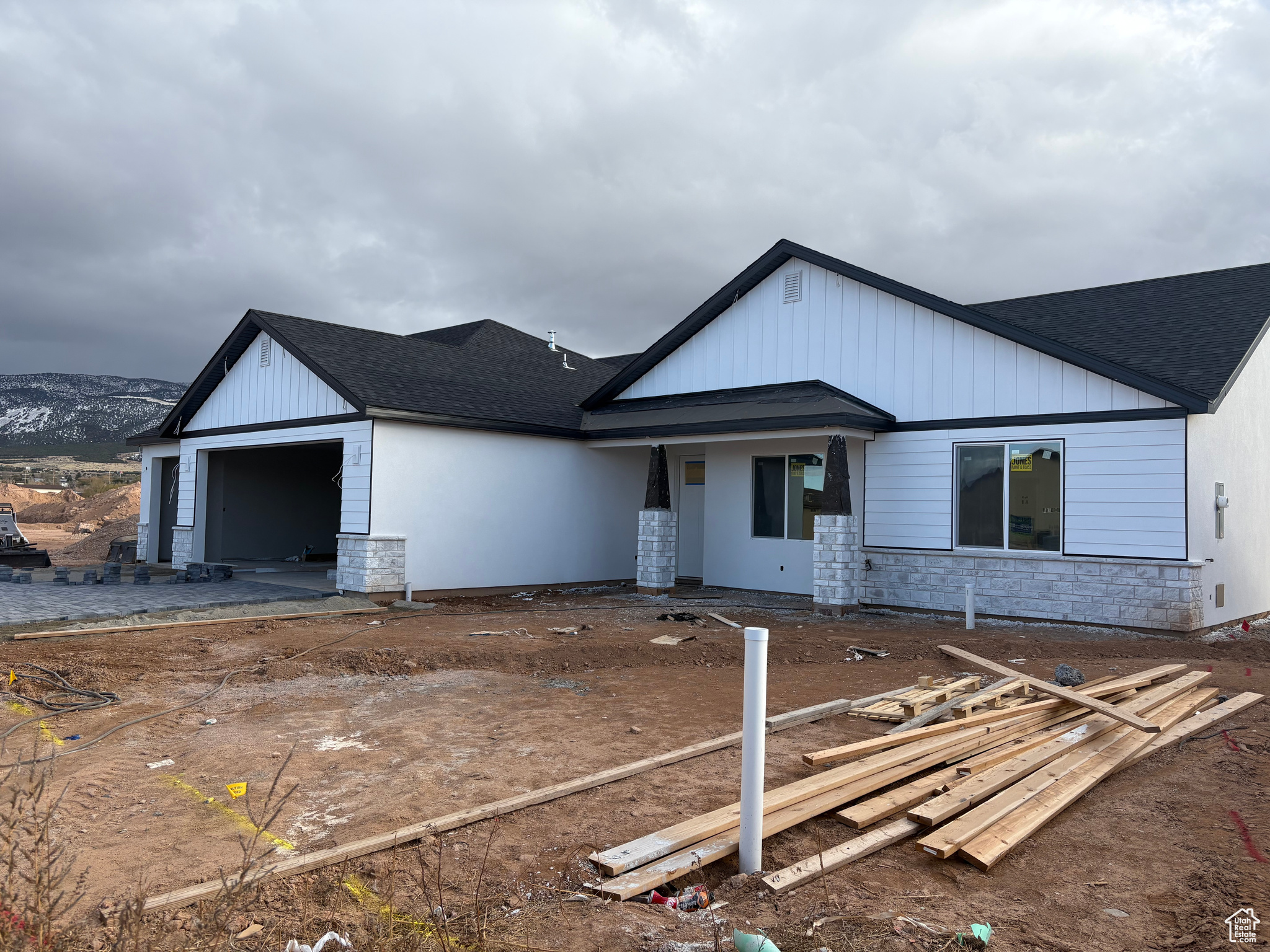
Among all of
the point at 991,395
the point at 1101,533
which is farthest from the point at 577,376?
the point at 1101,533

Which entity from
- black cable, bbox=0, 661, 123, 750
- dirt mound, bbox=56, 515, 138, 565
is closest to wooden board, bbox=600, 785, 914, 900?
black cable, bbox=0, 661, 123, 750

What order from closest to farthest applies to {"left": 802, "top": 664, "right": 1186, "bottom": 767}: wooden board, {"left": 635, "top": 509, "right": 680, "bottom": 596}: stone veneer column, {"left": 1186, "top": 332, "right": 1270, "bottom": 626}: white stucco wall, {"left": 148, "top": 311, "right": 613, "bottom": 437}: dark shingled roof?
{"left": 802, "top": 664, "right": 1186, "bottom": 767}: wooden board < {"left": 1186, "top": 332, "right": 1270, "bottom": 626}: white stucco wall < {"left": 148, "top": 311, "right": 613, "bottom": 437}: dark shingled roof < {"left": 635, "top": 509, "right": 680, "bottom": 596}: stone veneer column

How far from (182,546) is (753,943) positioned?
67.4ft

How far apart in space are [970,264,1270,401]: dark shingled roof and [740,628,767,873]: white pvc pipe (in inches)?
429

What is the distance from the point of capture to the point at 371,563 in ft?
50.0

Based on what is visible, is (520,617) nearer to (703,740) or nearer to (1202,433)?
(703,740)

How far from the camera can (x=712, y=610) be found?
48.8 feet

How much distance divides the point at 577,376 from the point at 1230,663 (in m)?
16.2

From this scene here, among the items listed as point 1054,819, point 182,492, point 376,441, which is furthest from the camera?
point 182,492

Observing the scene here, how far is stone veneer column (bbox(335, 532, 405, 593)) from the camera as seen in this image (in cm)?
1523

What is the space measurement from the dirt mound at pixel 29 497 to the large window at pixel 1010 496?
1920 inches

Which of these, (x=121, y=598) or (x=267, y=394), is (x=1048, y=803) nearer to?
(x=121, y=598)

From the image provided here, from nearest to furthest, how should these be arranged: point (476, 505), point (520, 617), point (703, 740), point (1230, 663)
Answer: point (703, 740)
point (1230, 663)
point (520, 617)
point (476, 505)

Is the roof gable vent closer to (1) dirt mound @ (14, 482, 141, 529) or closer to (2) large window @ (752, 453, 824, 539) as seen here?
(2) large window @ (752, 453, 824, 539)
